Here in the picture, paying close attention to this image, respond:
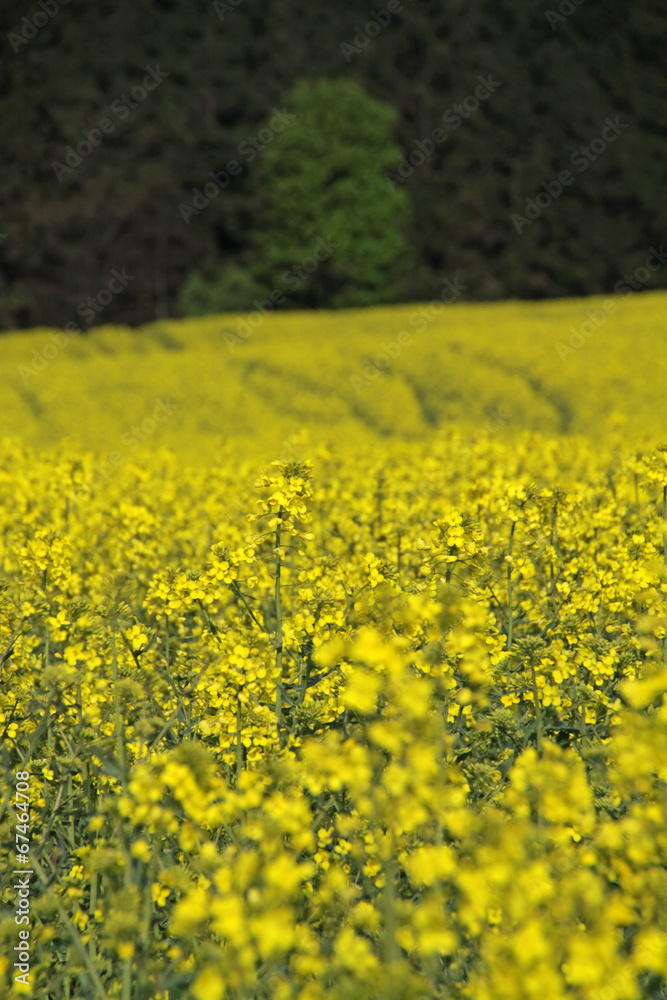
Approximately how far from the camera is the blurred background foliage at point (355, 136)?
144ft

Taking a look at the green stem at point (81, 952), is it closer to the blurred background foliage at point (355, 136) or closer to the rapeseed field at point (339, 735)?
the rapeseed field at point (339, 735)

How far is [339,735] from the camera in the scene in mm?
3727

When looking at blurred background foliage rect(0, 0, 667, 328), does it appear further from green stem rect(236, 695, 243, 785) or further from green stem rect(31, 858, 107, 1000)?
green stem rect(31, 858, 107, 1000)

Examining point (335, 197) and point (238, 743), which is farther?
point (335, 197)

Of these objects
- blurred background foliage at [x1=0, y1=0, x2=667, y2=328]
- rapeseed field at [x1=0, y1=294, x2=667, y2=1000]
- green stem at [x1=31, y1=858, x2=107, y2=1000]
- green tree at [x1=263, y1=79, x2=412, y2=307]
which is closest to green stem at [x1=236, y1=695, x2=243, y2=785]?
rapeseed field at [x1=0, y1=294, x2=667, y2=1000]

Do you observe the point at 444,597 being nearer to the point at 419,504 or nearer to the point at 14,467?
the point at 419,504

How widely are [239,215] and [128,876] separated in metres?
48.0

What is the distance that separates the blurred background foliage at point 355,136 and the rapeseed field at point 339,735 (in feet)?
121

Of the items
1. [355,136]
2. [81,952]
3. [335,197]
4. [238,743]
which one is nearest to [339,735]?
[238,743]

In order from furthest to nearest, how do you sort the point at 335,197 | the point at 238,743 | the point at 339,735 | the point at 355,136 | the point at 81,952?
the point at 335,197, the point at 355,136, the point at 339,735, the point at 238,743, the point at 81,952

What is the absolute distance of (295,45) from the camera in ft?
162

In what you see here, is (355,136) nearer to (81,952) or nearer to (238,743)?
(238,743)

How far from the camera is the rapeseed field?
1872mm

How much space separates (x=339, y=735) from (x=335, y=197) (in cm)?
4690
